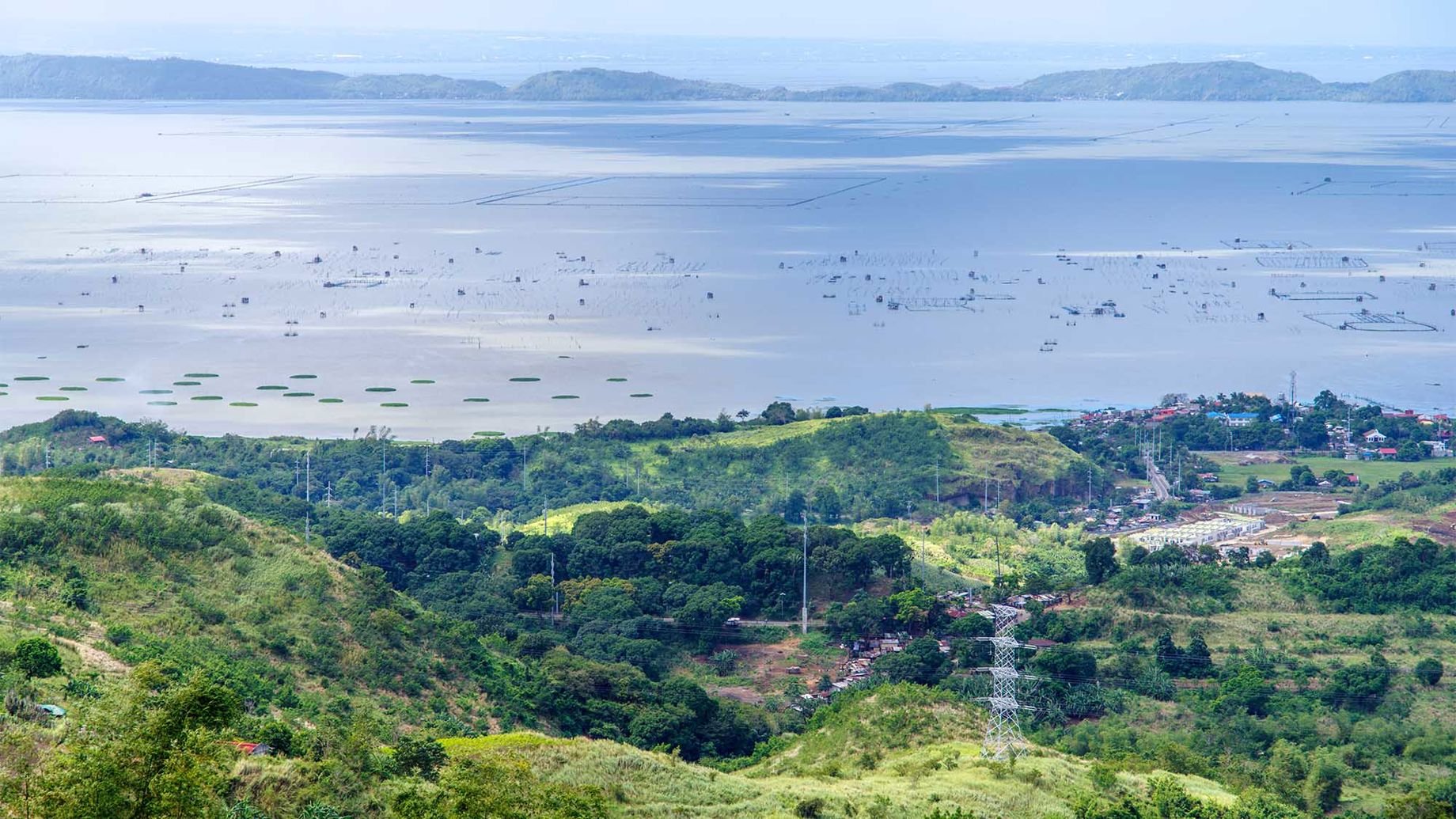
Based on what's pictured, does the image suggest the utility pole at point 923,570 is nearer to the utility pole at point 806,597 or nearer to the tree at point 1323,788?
the utility pole at point 806,597

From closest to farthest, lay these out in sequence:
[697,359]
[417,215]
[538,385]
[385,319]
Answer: [538,385], [697,359], [385,319], [417,215]

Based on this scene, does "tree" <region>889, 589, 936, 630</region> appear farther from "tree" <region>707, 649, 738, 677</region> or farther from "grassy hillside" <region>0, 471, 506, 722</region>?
"grassy hillside" <region>0, 471, 506, 722</region>

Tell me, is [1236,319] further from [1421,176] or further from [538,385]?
[1421,176]

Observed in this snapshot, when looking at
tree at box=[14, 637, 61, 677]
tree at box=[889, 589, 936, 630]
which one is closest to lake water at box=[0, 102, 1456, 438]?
tree at box=[889, 589, 936, 630]

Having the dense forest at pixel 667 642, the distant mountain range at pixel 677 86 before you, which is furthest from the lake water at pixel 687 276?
the distant mountain range at pixel 677 86

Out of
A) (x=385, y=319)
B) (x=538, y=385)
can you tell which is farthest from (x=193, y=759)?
(x=385, y=319)

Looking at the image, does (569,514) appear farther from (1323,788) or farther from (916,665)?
(1323,788)
